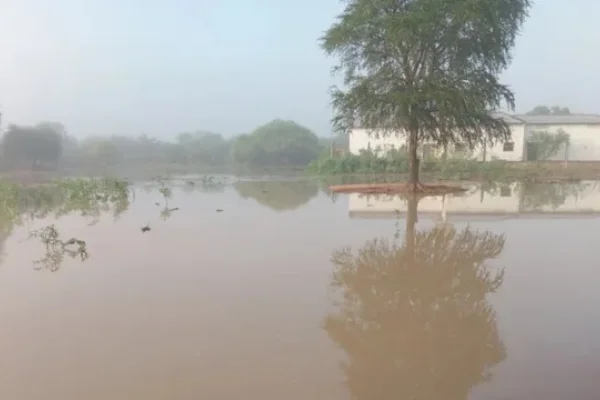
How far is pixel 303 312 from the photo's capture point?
187 inches

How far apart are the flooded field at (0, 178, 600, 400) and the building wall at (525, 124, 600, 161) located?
2534 centimetres

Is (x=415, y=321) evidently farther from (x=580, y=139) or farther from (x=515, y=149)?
(x=580, y=139)

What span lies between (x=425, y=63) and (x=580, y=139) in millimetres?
22402

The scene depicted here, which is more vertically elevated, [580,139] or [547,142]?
[580,139]

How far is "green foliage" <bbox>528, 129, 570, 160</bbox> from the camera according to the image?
30734 mm

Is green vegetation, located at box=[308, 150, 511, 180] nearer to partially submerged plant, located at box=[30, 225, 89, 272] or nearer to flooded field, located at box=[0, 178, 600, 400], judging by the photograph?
flooded field, located at box=[0, 178, 600, 400]

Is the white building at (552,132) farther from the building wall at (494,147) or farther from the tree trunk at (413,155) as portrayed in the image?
the tree trunk at (413,155)

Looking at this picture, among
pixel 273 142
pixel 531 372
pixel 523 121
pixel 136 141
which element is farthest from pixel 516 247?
pixel 136 141

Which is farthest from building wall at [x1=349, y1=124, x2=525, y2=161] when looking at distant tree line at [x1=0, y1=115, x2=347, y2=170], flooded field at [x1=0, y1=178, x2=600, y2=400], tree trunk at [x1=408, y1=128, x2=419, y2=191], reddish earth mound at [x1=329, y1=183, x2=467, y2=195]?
flooded field at [x1=0, y1=178, x2=600, y2=400]

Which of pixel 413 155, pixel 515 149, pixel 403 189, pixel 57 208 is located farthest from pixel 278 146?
pixel 57 208

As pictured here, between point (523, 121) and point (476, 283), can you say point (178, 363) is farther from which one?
point (523, 121)

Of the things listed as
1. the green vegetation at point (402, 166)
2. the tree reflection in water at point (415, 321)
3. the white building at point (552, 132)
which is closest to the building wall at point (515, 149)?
the white building at point (552, 132)

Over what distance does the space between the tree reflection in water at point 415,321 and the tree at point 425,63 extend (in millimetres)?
8968

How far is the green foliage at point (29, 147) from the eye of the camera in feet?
119
